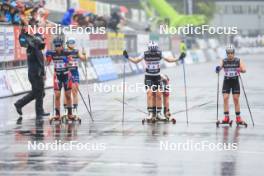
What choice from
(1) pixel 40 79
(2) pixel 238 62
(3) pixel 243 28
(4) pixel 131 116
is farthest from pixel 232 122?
(3) pixel 243 28

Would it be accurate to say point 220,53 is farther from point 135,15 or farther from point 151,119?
point 151,119

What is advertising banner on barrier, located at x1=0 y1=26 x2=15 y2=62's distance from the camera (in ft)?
87.6

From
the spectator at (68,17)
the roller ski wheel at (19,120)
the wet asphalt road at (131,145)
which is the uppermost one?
the spectator at (68,17)

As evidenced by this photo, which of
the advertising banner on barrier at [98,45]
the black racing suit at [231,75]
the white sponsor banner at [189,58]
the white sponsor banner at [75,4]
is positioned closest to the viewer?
the black racing suit at [231,75]

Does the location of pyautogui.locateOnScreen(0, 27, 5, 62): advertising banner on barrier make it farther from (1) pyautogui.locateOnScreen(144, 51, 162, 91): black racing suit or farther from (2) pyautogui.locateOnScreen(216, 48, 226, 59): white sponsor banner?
(2) pyautogui.locateOnScreen(216, 48, 226, 59): white sponsor banner

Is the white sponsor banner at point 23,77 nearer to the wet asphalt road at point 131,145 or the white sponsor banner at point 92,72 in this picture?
the wet asphalt road at point 131,145

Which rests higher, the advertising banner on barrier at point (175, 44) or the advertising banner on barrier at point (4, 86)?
the advertising banner on barrier at point (175, 44)

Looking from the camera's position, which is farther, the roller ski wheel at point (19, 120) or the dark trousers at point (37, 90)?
the dark trousers at point (37, 90)

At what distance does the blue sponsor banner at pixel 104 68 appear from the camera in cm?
3741

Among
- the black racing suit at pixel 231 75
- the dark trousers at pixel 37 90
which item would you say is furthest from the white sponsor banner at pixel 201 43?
the black racing suit at pixel 231 75

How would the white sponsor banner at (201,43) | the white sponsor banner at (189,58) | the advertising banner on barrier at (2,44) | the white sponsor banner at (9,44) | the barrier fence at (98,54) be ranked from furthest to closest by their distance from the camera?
1. the white sponsor banner at (201,43)
2. the white sponsor banner at (189,58)
3. the white sponsor banner at (9,44)
4. the barrier fence at (98,54)
5. the advertising banner on barrier at (2,44)

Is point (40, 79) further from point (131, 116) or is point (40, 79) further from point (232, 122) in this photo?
point (232, 122)

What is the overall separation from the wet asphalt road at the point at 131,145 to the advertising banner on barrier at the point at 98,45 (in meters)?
16.2

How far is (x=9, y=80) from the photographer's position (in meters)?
26.8
